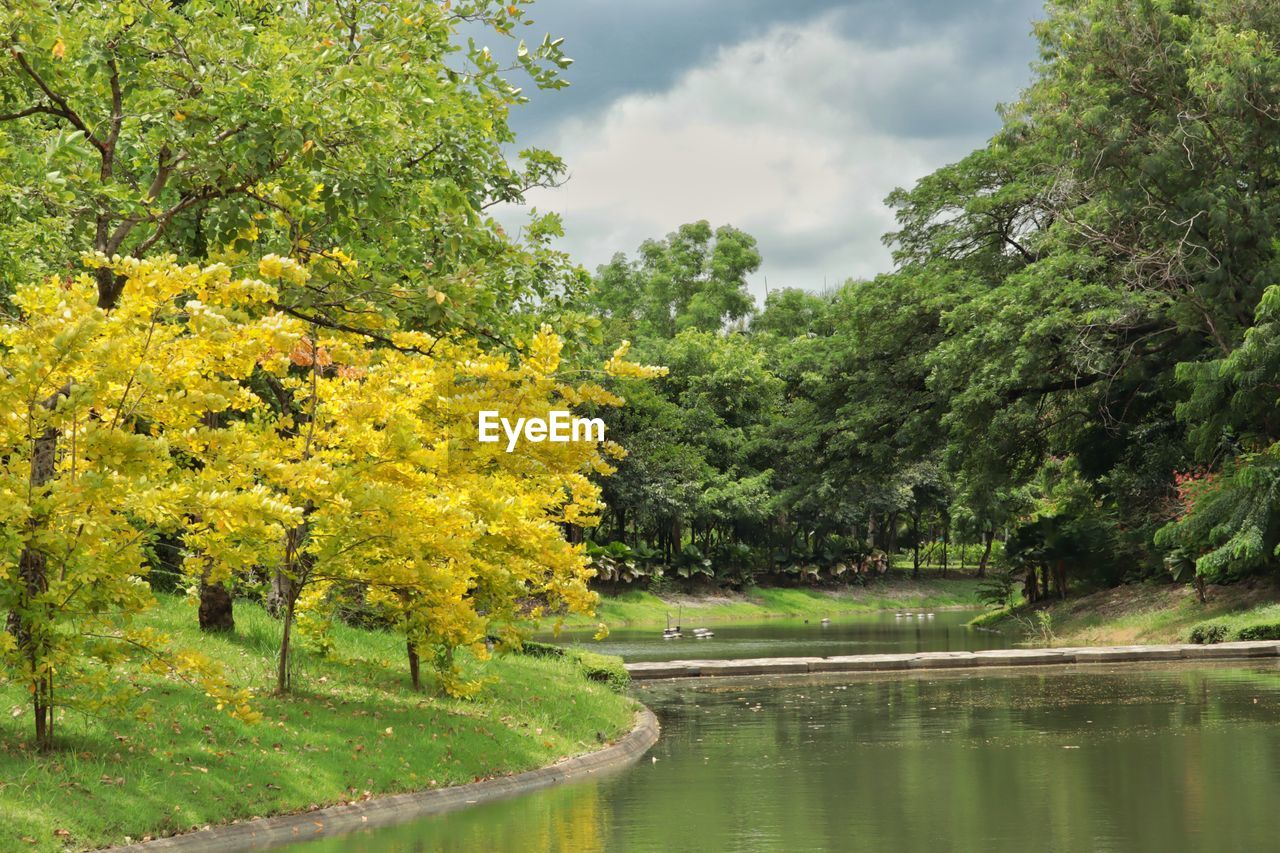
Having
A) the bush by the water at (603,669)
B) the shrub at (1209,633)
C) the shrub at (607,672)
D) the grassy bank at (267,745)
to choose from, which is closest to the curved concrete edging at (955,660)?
the shrub at (1209,633)

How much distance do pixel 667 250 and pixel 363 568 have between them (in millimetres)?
71482

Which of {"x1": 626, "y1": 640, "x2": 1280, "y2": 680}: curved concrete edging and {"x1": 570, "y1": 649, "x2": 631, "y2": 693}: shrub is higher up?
{"x1": 570, "y1": 649, "x2": 631, "y2": 693}: shrub

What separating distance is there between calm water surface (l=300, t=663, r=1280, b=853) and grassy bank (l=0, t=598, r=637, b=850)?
102 centimetres

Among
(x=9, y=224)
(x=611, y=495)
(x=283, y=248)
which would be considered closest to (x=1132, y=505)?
(x=611, y=495)

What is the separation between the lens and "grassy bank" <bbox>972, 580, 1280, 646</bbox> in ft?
96.3

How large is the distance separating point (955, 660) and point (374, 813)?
17149mm

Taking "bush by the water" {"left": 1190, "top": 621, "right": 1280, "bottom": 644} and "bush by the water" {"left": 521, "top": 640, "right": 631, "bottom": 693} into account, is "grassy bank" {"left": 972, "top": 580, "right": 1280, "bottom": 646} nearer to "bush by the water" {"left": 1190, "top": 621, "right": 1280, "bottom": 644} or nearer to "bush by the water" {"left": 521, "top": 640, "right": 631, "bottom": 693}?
"bush by the water" {"left": 1190, "top": 621, "right": 1280, "bottom": 644}

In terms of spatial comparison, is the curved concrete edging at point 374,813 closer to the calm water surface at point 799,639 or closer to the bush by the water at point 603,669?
the bush by the water at point 603,669

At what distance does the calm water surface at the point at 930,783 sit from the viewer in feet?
33.8

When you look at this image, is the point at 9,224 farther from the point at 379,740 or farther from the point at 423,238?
the point at 379,740

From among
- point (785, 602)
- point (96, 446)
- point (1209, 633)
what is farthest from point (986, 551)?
point (96, 446)

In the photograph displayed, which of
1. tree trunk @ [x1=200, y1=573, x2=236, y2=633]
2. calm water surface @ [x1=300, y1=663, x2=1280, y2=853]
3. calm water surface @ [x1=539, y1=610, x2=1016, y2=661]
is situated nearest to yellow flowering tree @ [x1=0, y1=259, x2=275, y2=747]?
calm water surface @ [x1=300, y1=663, x2=1280, y2=853]

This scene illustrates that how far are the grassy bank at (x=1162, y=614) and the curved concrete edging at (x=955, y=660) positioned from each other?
185 cm

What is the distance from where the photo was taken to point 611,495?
57969 mm
